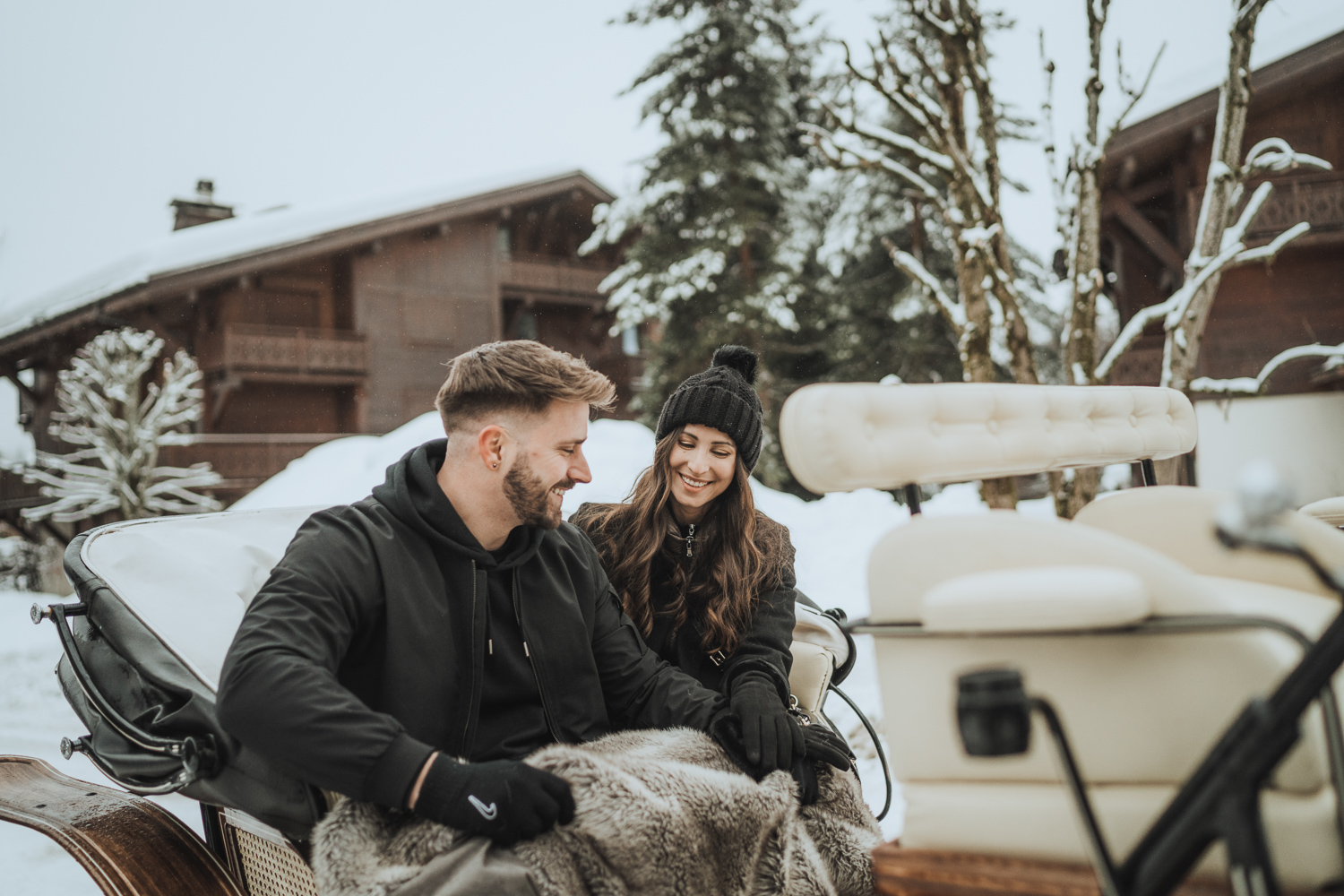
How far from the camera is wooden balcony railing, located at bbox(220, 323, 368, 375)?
15.3m

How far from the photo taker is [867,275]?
14586 millimetres

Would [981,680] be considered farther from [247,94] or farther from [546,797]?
[247,94]

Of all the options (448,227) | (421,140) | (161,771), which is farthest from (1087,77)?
(421,140)

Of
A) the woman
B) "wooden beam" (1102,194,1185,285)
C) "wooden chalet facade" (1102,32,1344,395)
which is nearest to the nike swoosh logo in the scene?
the woman

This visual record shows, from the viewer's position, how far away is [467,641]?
7.18 feet

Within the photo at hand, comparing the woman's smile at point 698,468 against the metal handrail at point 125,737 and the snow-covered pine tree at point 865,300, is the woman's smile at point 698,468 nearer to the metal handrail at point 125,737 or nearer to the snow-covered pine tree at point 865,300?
the metal handrail at point 125,737

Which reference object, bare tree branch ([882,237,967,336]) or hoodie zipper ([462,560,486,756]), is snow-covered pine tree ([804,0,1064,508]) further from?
hoodie zipper ([462,560,486,756])

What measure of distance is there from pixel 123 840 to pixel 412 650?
0.95 metres

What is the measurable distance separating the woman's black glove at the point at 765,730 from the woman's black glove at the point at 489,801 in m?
0.58

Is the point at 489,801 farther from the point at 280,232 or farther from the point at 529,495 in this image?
the point at 280,232

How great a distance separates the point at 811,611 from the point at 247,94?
55407 millimetres

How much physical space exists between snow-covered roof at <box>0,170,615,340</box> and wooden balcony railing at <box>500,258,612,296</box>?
52.4 inches

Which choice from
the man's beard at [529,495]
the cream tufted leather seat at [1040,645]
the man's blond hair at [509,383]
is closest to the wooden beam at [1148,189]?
the cream tufted leather seat at [1040,645]

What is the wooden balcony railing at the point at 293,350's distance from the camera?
50.2 ft
